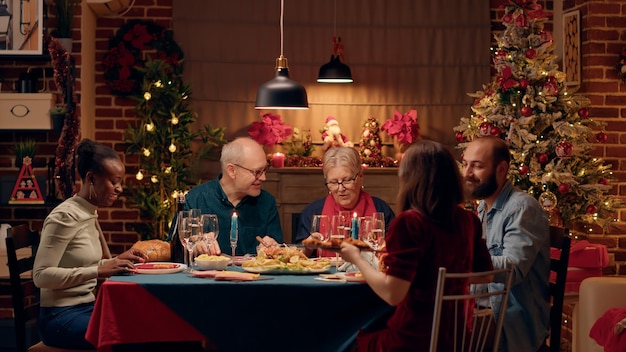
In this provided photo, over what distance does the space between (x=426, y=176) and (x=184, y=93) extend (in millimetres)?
4329

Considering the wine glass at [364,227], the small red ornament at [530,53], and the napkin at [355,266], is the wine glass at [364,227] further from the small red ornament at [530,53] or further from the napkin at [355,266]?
the small red ornament at [530,53]

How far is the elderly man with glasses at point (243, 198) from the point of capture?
4.69 m

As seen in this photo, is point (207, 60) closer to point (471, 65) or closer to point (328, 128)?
point (328, 128)

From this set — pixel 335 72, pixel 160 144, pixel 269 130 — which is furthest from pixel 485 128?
pixel 160 144

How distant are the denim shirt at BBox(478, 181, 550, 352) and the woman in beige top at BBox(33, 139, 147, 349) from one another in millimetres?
1527

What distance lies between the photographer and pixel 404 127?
7.46 m

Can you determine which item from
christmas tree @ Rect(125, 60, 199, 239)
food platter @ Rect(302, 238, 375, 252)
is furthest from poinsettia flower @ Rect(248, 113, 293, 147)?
food platter @ Rect(302, 238, 375, 252)

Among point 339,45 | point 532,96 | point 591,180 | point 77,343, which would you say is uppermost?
point 339,45

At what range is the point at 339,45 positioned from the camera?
24.4 ft

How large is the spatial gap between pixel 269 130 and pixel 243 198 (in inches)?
105

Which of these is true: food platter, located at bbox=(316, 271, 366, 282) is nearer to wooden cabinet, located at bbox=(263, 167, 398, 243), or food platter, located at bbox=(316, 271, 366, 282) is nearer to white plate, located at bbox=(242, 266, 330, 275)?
white plate, located at bbox=(242, 266, 330, 275)

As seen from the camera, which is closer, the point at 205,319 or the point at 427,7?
the point at 205,319

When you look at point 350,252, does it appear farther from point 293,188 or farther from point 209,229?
point 293,188

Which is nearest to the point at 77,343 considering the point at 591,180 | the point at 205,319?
the point at 205,319
